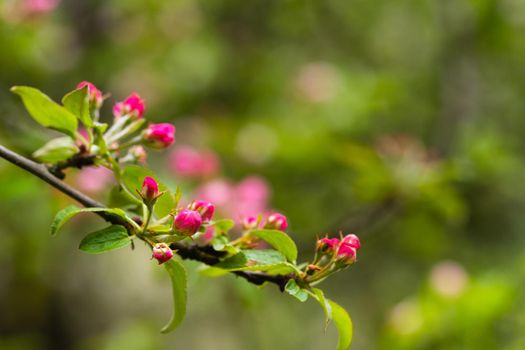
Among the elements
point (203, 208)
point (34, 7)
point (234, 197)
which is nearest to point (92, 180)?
point (234, 197)

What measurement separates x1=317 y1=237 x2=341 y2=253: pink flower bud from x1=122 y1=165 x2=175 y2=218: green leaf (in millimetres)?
214

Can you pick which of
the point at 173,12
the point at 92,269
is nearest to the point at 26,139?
the point at 92,269

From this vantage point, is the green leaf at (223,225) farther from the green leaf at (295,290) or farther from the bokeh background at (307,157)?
the bokeh background at (307,157)

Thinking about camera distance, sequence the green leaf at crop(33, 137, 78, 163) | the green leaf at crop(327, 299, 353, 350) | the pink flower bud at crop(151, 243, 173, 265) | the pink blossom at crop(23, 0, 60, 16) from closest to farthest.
Result: the pink flower bud at crop(151, 243, 173, 265) → the green leaf at crop(327, 299, 353, 350) → the green leaf at crop(33, 137, 78, 163) → the pink blossom at crop(23, 0, 60, 16)

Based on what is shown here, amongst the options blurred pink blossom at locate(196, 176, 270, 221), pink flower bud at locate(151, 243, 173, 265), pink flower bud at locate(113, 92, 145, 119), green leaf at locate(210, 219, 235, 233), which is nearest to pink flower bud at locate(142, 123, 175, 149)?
pink flower bud at locate(113, 92, 145, 119)

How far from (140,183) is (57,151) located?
0.15 m

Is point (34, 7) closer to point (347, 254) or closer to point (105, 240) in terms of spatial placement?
point (105, 240)

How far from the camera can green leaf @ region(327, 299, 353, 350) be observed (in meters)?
0.94

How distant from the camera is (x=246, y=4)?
4340mm

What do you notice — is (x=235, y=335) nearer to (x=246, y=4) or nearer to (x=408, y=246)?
(x=408, y=246)

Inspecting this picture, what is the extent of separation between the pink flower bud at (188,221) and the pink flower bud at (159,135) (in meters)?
0.25

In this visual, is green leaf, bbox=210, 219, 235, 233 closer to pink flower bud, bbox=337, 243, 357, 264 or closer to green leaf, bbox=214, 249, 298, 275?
green leaf, bbox=214, 249, 298, 275

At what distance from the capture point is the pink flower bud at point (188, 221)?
86 centimetres

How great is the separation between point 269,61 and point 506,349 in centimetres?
248
